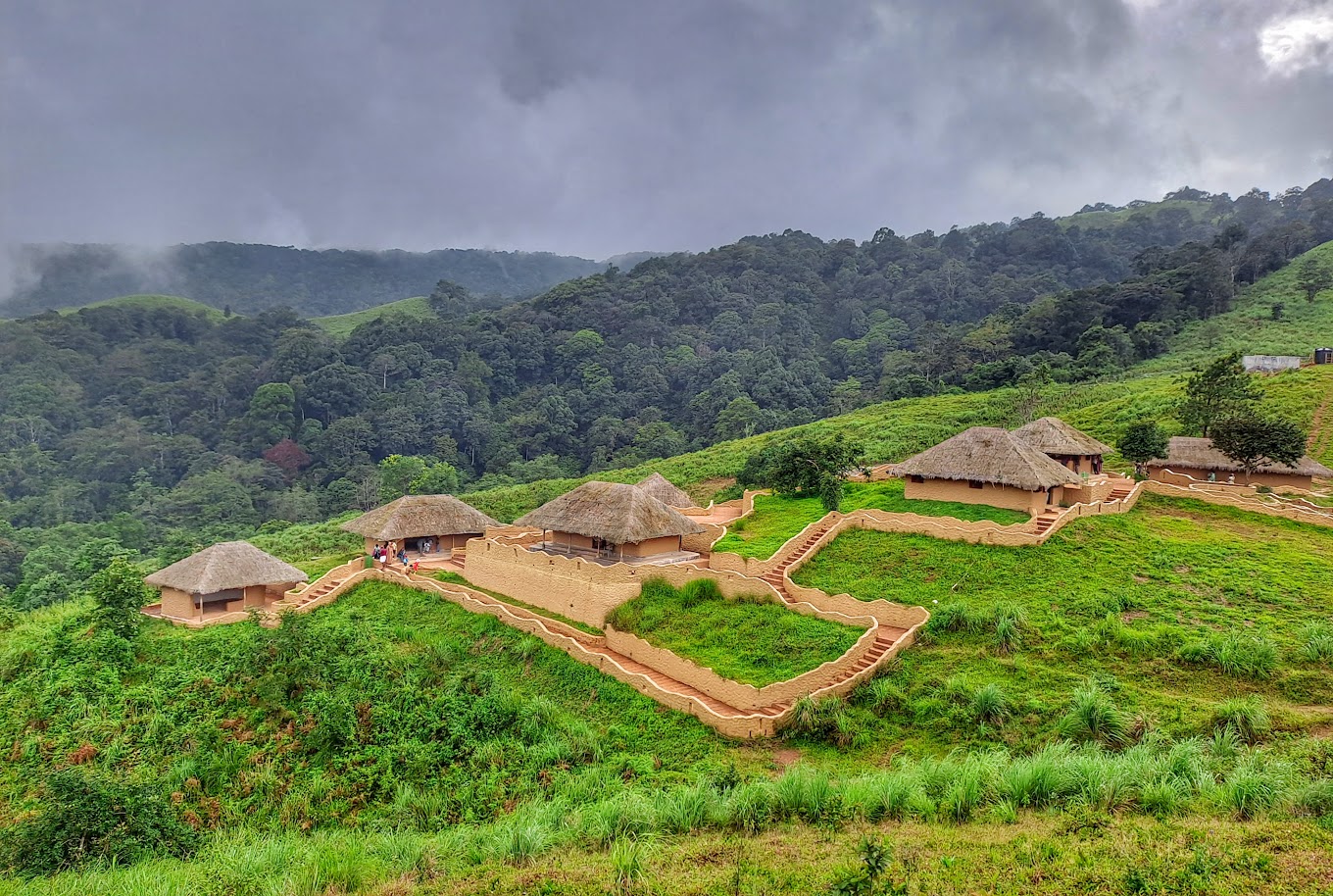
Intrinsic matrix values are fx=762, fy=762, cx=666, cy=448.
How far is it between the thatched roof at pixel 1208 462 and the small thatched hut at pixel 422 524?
2521cm

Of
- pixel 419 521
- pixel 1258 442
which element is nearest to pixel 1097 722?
pixel 1258 442

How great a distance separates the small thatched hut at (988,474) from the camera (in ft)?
71.3

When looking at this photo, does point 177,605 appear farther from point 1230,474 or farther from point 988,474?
point 1230,474

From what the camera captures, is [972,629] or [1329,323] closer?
[972,629]

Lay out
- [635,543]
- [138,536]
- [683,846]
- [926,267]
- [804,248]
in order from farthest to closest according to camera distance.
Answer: [804,248] → [926,267] → [138,536] → [635,543] → [683,846]

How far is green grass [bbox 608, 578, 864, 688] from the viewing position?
611 inches

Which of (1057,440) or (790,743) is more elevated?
(1057,440)

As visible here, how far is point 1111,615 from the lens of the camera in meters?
15.1

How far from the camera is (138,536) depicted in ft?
152

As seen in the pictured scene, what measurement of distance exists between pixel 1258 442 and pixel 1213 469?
2304 millimetres

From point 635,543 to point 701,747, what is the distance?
8.70 m

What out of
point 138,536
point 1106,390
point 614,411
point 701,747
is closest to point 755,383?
Result: point 614,411

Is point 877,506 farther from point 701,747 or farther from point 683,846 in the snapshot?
point 683,846

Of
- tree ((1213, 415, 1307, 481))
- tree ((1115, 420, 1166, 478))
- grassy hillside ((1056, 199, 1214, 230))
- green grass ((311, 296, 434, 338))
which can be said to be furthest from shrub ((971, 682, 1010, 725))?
grassy hillside ((1056, 199, 1214, 230))
